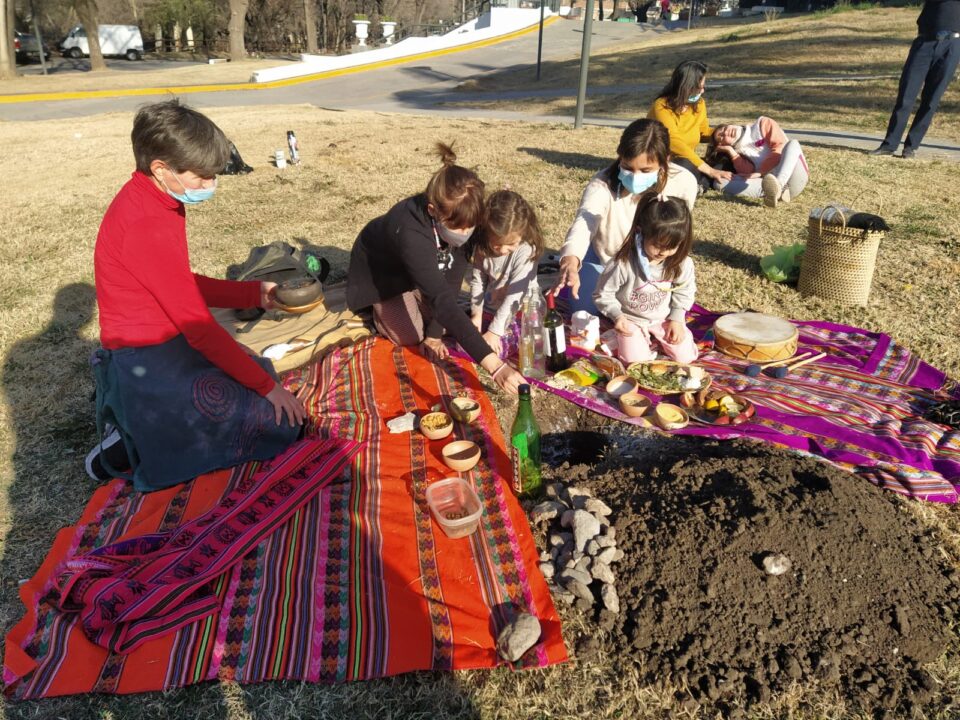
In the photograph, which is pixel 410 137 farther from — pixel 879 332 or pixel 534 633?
pixel 534 633

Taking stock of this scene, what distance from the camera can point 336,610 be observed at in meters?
2.63

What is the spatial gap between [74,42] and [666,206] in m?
44.6

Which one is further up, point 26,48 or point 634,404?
point 26,48

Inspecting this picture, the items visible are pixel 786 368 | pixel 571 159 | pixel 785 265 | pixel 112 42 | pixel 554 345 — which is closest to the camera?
pixel 786 368

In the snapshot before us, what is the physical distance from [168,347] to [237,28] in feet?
127

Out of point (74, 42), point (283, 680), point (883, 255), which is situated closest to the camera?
point (283, 680)

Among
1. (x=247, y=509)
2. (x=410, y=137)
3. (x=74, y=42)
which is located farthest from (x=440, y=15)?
(x=247, y=509)

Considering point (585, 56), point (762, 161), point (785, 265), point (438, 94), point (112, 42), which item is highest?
point (112, 42)

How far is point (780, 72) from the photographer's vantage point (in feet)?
59.8

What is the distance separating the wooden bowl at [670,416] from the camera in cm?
361

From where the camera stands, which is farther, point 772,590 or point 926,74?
point 926,74

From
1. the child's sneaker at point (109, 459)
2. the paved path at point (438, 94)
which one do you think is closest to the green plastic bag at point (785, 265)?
the child's sneaker at point (109, 459)

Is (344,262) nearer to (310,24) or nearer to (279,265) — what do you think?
(279,265)

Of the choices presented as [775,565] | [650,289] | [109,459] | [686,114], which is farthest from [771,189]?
[109,459]
